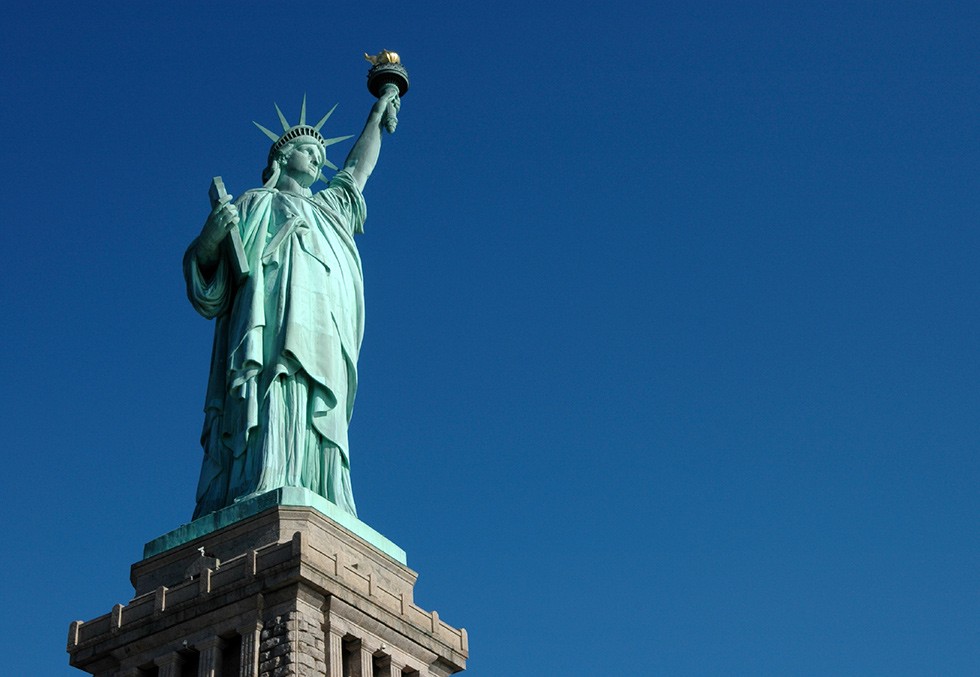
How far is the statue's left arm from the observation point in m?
32.5

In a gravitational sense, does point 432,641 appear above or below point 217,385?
below

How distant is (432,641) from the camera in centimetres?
2498

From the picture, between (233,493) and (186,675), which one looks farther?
(233,493)

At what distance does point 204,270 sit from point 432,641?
780cm

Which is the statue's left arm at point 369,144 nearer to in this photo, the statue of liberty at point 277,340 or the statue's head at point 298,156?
the statue's head at point 298,156

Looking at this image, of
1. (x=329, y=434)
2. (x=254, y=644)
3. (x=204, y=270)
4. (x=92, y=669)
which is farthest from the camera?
(x=204, y=270)

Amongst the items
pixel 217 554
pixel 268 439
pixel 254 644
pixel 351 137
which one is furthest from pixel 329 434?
pixel 351 137

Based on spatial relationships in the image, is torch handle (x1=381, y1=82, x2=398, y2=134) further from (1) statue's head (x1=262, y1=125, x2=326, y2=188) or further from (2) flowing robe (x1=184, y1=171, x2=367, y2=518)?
(2) flowing robe (x1=184, y1=171, x2=367, y2=518)

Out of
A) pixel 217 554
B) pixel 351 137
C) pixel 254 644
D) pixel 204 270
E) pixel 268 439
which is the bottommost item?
pixel 254 644

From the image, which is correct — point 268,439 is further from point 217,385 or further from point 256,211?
point 256,211

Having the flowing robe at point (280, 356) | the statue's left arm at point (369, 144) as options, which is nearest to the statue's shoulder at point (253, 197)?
A: the flowing robe at point (280, 356)

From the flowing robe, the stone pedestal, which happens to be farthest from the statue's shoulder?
the stone pedestal

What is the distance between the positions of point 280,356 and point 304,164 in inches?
214

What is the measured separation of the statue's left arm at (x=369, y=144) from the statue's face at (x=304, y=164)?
3.05 ft
